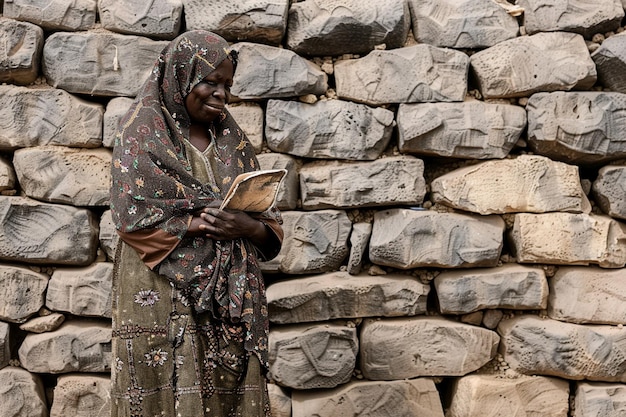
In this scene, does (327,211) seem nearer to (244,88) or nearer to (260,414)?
(244,88)

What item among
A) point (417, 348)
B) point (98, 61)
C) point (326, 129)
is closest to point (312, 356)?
point (417, 348)

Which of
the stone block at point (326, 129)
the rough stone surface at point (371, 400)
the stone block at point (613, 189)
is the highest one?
the stone block at point (326, 129)

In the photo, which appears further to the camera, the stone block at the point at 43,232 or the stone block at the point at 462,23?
the stone block at the point at 462,23

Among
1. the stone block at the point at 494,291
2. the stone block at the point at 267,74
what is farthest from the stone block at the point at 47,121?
the stone block at the point at 494,291

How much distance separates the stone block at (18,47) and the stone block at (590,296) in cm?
270

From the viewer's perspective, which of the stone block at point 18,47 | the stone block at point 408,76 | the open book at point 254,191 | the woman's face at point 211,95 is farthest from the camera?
the stone block at point 408,76

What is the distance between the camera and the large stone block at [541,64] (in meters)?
3.72

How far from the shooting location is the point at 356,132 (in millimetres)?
3719

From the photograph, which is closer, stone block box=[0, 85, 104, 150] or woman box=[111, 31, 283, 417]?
woman box=[111, 31, 283, 417]

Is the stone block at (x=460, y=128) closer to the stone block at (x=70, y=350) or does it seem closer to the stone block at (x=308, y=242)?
the stone block at (x=308, y=242)

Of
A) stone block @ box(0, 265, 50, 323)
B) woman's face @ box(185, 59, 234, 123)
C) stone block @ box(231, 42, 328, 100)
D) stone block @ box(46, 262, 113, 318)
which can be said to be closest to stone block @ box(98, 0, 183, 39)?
stone block @ box(231, 42, 328, 100)

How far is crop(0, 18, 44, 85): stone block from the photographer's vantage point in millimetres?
3625

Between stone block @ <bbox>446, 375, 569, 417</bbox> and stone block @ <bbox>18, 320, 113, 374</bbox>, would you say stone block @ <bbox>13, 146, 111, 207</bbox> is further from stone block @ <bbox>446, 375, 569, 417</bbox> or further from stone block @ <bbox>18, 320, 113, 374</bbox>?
stone block @ <bbox>446, 375, 569, 417</bbox>

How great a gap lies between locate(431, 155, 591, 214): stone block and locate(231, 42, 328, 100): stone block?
0.84 m
